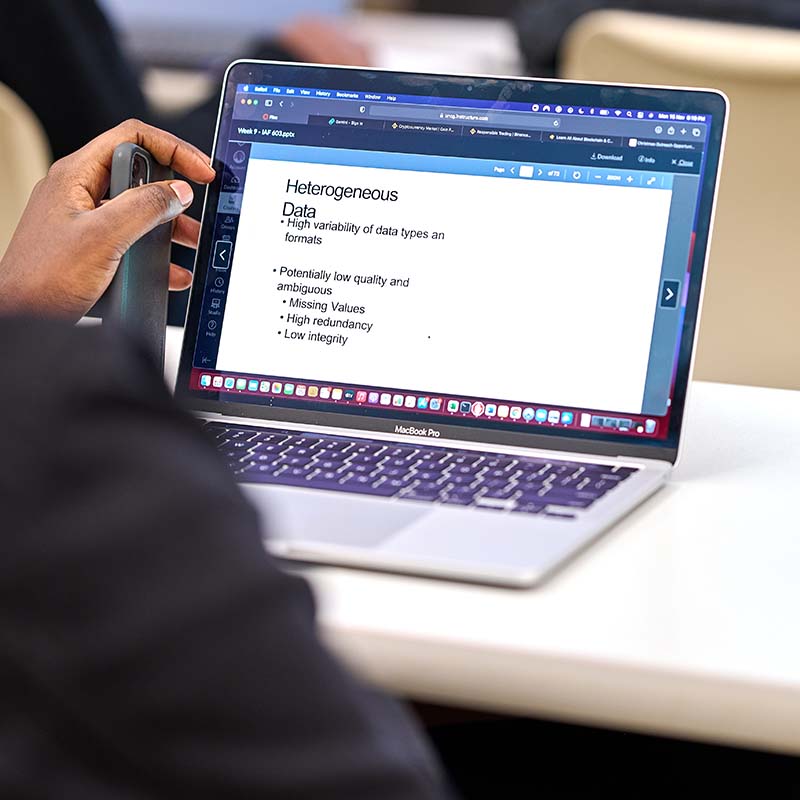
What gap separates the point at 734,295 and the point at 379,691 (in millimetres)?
1370

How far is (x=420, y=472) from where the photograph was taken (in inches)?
31.7

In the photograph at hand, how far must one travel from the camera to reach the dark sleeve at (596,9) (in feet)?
7.17

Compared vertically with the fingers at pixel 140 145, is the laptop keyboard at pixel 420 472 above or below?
below

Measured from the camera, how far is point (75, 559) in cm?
30

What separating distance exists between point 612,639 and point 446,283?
1.20 ft

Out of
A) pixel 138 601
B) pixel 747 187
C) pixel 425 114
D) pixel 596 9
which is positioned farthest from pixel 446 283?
pixel 596 9

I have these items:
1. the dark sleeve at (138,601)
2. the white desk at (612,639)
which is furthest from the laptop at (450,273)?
the dark sleeve at (138,601)

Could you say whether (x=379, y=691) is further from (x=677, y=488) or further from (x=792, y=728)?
(x=677, y=488)

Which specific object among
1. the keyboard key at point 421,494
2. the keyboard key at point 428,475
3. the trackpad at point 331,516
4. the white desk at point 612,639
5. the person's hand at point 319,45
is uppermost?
the person's hand at point 319,45

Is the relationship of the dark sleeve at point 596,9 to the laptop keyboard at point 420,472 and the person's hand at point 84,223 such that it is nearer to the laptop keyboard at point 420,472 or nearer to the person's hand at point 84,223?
the person's hand at point 84,223

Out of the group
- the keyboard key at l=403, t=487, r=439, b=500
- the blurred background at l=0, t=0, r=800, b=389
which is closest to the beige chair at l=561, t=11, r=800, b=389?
the blurred background at l=0, t=0, r=800, b=389

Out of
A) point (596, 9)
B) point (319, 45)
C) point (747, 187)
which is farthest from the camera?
point (319, 45)

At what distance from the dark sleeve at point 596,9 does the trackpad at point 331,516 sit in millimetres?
1674

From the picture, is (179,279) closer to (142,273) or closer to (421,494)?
(142,273)
